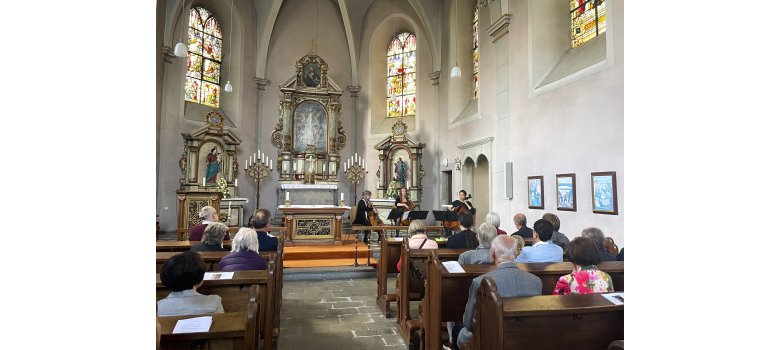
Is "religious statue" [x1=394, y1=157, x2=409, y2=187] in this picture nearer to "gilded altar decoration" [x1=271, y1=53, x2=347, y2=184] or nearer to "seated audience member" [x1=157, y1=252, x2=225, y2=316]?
"gilded altar decoration" [x1=271, y1=53, x2=347, y2=184]

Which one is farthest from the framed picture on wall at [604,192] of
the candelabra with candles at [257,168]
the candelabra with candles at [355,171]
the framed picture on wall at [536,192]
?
the candelabra with candles at [257,168]

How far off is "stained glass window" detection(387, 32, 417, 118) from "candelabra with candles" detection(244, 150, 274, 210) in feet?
15.4

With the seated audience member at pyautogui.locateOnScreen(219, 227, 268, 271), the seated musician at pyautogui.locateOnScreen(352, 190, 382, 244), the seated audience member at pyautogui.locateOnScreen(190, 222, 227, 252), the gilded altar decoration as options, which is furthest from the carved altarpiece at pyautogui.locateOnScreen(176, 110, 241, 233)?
the seated audience member at pyautogui.locateOnScreen(219, 227, 268, 271)

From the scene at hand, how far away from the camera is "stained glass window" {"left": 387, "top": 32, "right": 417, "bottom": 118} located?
Result: 14875 mm

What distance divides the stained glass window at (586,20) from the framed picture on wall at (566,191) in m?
2.93

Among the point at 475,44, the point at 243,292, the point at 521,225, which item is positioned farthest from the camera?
the point at 475,44

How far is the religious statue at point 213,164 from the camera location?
38.4ft

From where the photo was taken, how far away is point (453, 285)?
11.7 ft

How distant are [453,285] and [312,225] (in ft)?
22.0

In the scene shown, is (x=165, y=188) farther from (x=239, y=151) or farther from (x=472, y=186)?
(x=472, y=186)

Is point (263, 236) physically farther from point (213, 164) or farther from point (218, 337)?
point (213, 164)

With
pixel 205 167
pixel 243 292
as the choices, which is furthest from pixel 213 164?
pixel 243 292
